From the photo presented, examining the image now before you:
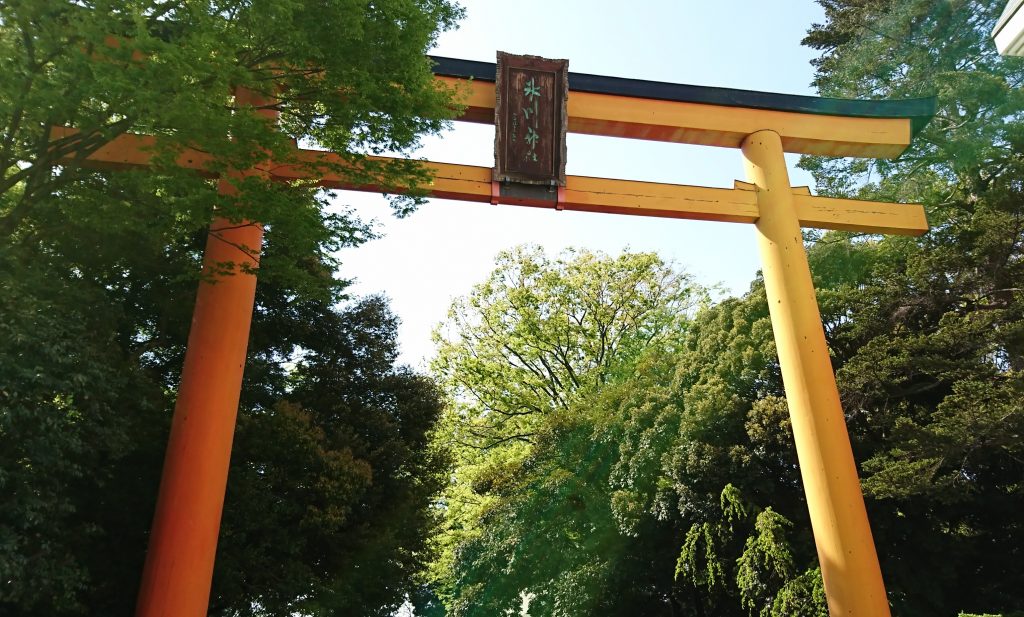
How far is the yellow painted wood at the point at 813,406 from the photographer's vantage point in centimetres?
562

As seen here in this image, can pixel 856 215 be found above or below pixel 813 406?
above

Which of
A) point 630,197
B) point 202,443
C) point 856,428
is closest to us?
point 202,443

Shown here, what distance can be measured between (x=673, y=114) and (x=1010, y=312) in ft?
14.1

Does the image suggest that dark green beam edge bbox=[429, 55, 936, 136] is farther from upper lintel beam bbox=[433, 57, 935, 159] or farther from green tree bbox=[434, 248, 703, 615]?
green tree bbox=[434, 248, 703, 615]

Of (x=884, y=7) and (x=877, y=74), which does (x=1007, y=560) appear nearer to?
(x=877, y=74)

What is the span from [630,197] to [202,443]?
4.54 meters

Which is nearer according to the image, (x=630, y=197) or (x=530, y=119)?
(x=530, y=119)

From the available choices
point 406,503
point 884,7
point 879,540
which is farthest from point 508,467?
point 884,7

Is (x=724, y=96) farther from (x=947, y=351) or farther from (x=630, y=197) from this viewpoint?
(x=947, y=351)

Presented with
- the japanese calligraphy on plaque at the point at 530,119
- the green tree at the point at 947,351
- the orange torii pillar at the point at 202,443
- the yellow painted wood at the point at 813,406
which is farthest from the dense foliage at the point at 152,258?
the green tree at the point at 947,351

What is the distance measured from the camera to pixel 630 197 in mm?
6766

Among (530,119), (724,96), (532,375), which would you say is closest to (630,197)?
(530,119)

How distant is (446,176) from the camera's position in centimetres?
639

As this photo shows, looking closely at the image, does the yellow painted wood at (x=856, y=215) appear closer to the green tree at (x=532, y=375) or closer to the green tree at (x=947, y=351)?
the green tree at (x=947, y=351)
